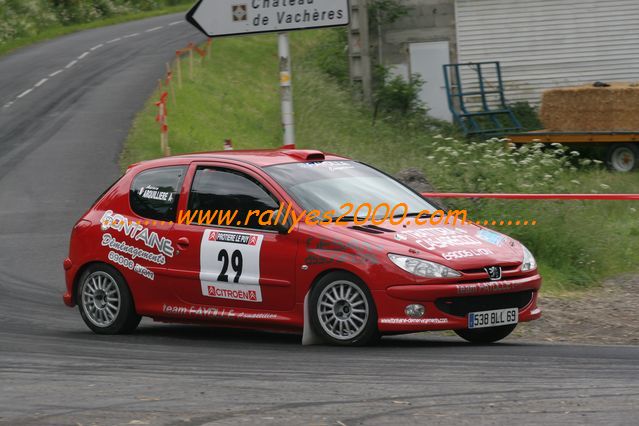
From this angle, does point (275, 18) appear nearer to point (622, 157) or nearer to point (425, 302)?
point (425, 302)

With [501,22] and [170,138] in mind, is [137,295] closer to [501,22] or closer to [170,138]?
[170,138]

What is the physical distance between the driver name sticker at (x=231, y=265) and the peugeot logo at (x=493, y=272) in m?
1.88

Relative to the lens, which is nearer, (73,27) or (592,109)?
(592,109)

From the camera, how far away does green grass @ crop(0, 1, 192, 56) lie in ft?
142

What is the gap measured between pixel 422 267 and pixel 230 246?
5.83ft

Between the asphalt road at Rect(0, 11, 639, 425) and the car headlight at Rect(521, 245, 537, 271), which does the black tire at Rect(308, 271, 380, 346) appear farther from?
the car headlight at Rect(521, 245, 537, 271)

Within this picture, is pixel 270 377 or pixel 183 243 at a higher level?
pixel 183 243

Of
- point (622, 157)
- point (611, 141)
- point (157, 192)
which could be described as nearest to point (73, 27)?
point (611, 141)

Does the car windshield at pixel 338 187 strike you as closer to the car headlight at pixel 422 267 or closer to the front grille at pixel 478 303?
the car headlight at pixel 422 267

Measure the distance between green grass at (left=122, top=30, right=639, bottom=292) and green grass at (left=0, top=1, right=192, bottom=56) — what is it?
7557mm

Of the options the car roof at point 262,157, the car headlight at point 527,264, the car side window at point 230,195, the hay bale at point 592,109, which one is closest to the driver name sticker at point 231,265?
the car side window at point 230,195

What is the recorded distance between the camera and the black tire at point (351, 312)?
30.0 feet

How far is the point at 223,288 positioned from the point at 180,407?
304 cm

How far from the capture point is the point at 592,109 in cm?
2705
